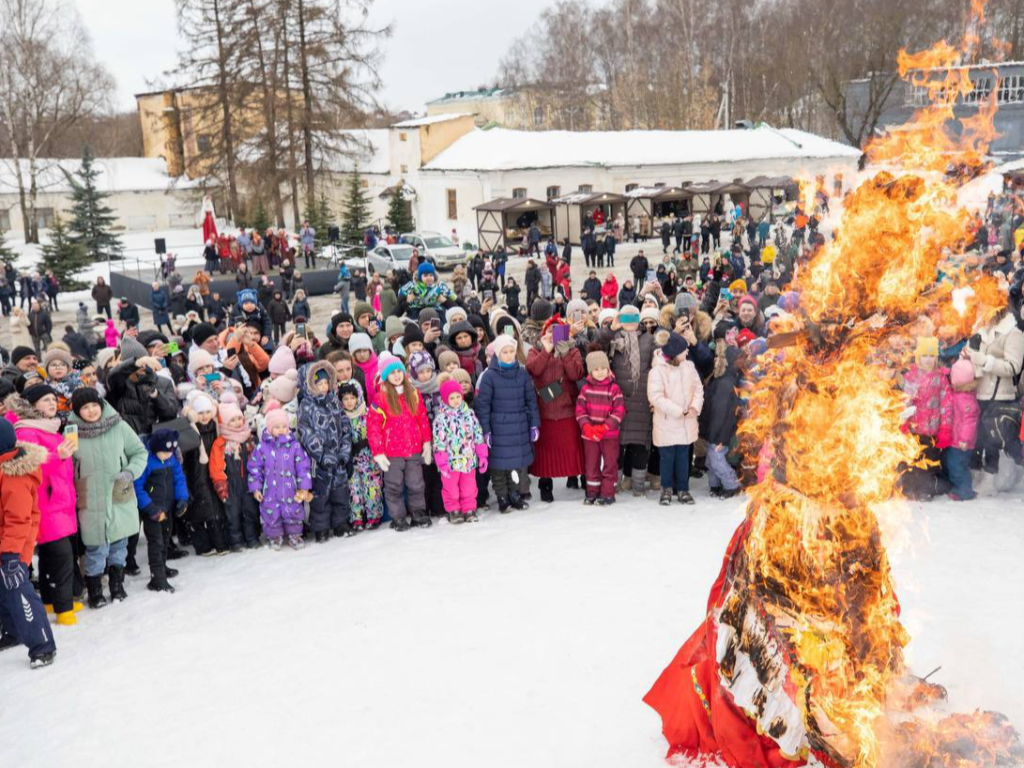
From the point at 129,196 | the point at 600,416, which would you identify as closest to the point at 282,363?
the point at 600,416

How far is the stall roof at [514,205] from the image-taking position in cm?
3553

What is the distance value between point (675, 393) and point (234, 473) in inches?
155

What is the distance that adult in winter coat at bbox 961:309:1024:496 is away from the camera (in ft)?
26.8

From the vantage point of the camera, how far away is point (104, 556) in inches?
277

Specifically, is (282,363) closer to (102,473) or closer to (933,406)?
(102,473)

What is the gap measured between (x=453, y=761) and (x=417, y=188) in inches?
1520

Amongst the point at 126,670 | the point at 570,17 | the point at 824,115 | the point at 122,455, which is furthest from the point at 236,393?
the point at 570,17

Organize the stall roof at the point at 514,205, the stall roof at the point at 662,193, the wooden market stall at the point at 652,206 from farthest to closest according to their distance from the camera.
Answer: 1. the wooden market stall at the point at 652,206
2. the stall roof at the point at 662,193
3. the stall roof at the point at 514,205

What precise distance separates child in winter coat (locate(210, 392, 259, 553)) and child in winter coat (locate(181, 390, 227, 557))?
50mm

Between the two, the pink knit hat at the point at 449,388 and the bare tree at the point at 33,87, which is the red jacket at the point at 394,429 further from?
the bare tree at the point at 33,87

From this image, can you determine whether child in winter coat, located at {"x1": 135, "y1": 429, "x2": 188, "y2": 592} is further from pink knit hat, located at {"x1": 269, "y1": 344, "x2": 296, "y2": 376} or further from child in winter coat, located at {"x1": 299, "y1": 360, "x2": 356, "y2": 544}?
pink knit hat, located at {"x1": 269, "y1": 344, "x2": 296, "y2": 376}

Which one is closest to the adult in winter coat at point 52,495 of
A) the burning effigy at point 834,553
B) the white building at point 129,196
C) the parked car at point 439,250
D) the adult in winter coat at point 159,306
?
the burning effigy at point 834,553

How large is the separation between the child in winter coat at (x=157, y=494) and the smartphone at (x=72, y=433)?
64cm

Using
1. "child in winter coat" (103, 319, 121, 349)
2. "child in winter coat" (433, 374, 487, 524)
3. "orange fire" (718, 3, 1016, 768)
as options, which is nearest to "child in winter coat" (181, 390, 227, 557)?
"child in winter coat" (433, 374, 487, 524)
